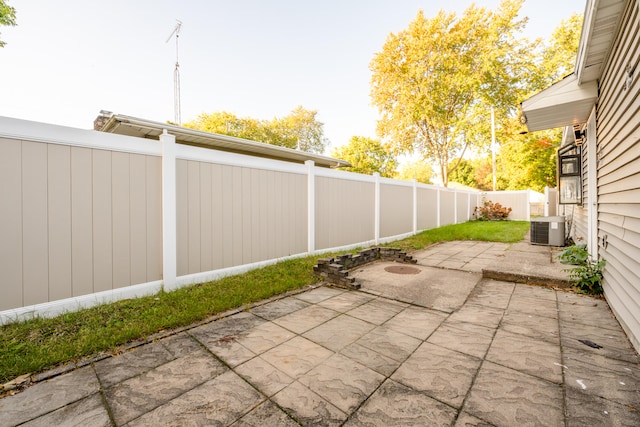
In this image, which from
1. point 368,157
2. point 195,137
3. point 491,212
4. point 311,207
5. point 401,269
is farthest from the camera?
point 368,157

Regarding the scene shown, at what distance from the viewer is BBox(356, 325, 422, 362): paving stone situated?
223 cm

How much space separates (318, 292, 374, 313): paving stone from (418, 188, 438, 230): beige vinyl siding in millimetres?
6762

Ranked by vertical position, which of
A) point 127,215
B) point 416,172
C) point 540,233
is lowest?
point 540,233

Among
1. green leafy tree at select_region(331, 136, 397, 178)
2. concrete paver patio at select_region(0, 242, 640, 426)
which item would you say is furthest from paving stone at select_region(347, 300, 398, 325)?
green leafy tree at select_region(331, 136, 397, 178)

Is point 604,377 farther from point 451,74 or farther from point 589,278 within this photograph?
point 451,74

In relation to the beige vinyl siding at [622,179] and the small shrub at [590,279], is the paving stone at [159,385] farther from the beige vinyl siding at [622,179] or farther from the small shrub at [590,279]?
the small shrub at [590,279]

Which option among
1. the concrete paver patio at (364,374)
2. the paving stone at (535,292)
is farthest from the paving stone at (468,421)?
the paving stone at (535,292)

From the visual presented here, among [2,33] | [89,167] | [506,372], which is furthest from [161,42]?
[506,372]

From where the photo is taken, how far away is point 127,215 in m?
3.28

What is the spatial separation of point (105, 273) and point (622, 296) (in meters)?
5.72

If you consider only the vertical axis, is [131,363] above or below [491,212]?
below

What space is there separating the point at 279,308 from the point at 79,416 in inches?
78.3

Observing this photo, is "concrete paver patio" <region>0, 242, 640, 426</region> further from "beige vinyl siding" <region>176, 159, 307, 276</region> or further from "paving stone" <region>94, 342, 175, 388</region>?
"beige vinyl siding" <region>176, 159, 307, 276</region>

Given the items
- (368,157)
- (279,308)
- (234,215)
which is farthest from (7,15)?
(368,157)
